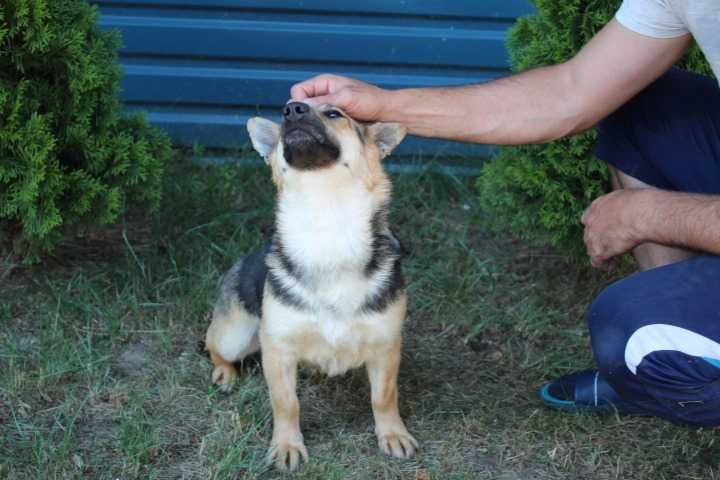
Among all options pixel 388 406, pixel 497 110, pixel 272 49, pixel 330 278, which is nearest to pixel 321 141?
pixel 330 278

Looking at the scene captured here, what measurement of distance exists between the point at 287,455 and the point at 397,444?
0.43m

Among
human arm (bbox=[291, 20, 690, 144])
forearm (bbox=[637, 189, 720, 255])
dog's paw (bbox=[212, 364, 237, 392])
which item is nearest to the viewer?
forearm (bbox=[637, 189, 720, 255])

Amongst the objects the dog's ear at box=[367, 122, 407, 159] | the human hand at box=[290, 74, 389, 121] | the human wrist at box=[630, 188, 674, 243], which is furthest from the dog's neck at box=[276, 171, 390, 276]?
the human wrist at box=[630, 188, 674, 243]

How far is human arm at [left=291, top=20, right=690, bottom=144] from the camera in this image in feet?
12.7

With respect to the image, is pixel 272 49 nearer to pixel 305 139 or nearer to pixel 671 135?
pixel 305 139

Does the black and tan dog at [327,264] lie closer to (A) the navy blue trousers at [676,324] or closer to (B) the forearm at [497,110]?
(B) the forearm at [497,110]

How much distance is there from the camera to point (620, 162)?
4152mm

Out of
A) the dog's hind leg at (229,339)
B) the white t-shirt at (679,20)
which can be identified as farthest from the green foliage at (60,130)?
the white t-shirt at (679,20)

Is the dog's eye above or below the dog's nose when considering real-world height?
below

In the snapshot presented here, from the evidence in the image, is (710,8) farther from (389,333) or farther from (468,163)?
(468,163)

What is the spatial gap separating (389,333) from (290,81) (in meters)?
2.86

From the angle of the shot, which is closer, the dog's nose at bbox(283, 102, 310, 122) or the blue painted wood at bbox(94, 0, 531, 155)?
the dog's nose at bbox(283, 102, 310, 122)

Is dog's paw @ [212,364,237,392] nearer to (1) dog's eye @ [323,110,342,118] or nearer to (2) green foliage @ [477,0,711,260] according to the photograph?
(1) dog's eye @ [323,110,342,118]

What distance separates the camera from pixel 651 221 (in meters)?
3.59
